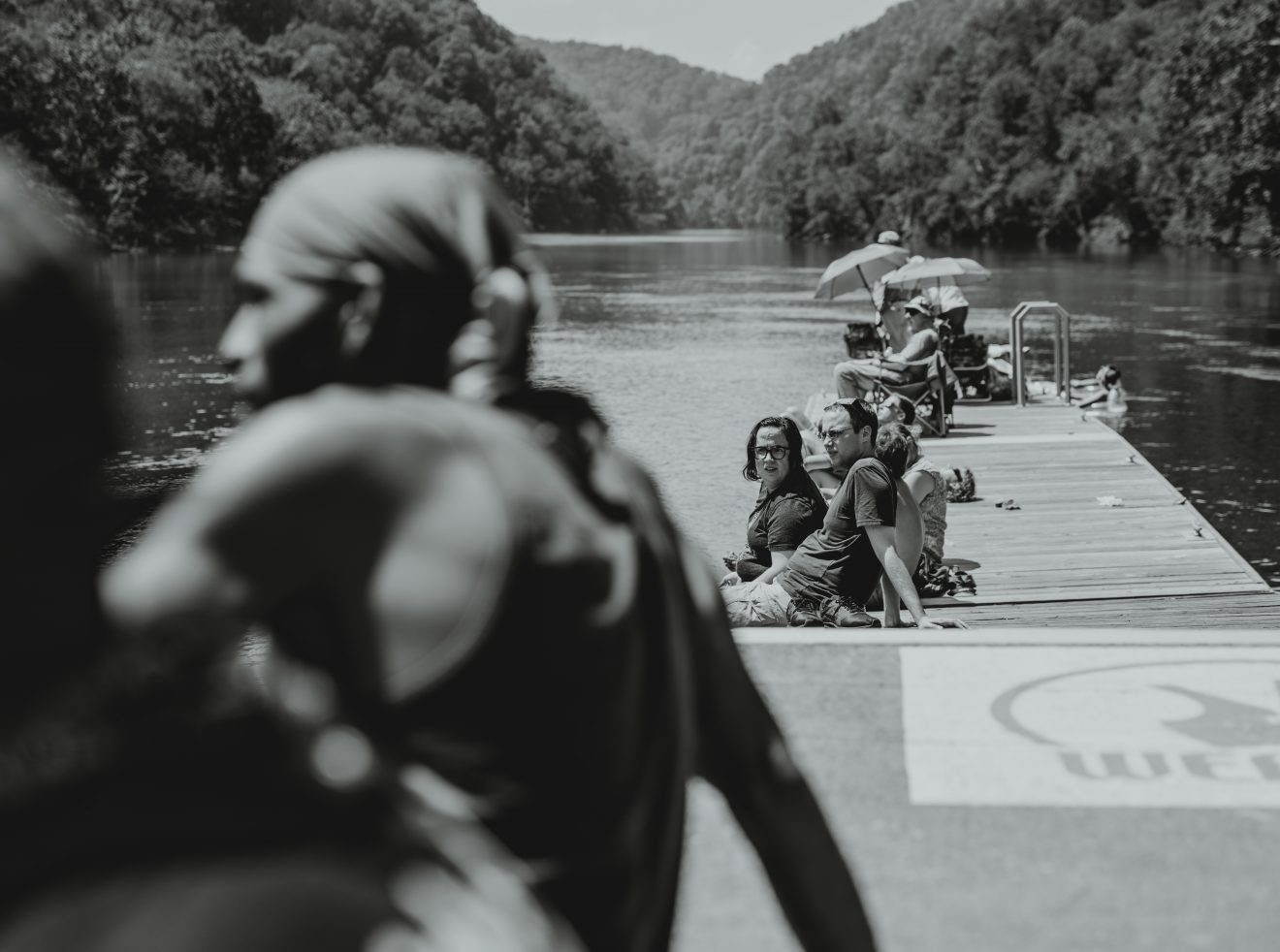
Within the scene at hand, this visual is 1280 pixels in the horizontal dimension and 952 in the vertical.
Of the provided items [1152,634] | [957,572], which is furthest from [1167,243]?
[1152,634]

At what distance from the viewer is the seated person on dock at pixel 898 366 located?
1380 cm

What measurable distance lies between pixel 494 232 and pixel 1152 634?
9.40ft

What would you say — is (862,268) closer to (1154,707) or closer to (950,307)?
(950,307)

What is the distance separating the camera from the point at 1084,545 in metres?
10.3

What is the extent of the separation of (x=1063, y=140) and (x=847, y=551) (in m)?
89.0

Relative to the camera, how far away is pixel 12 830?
35.6 inches

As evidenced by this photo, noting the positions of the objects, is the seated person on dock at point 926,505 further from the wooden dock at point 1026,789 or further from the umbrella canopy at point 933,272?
the umbrella canopy at point 933,272

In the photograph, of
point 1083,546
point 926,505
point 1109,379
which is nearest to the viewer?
point 926,505

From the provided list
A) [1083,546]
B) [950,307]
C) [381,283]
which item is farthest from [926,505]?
[950,307]

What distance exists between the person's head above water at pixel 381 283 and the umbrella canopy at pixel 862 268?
15.9m

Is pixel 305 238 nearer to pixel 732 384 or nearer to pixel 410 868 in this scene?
pixel 410 868

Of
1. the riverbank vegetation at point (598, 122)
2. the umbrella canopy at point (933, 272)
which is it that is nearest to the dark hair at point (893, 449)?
the umbrella canopy at point (933, 272)

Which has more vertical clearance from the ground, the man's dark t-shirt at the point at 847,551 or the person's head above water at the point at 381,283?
the person's head above water at the point at 381,283

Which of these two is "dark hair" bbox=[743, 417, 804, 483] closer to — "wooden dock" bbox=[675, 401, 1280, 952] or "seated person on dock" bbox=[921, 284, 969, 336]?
"wooden dock" bbox=[675, 401, 1280, 952]
